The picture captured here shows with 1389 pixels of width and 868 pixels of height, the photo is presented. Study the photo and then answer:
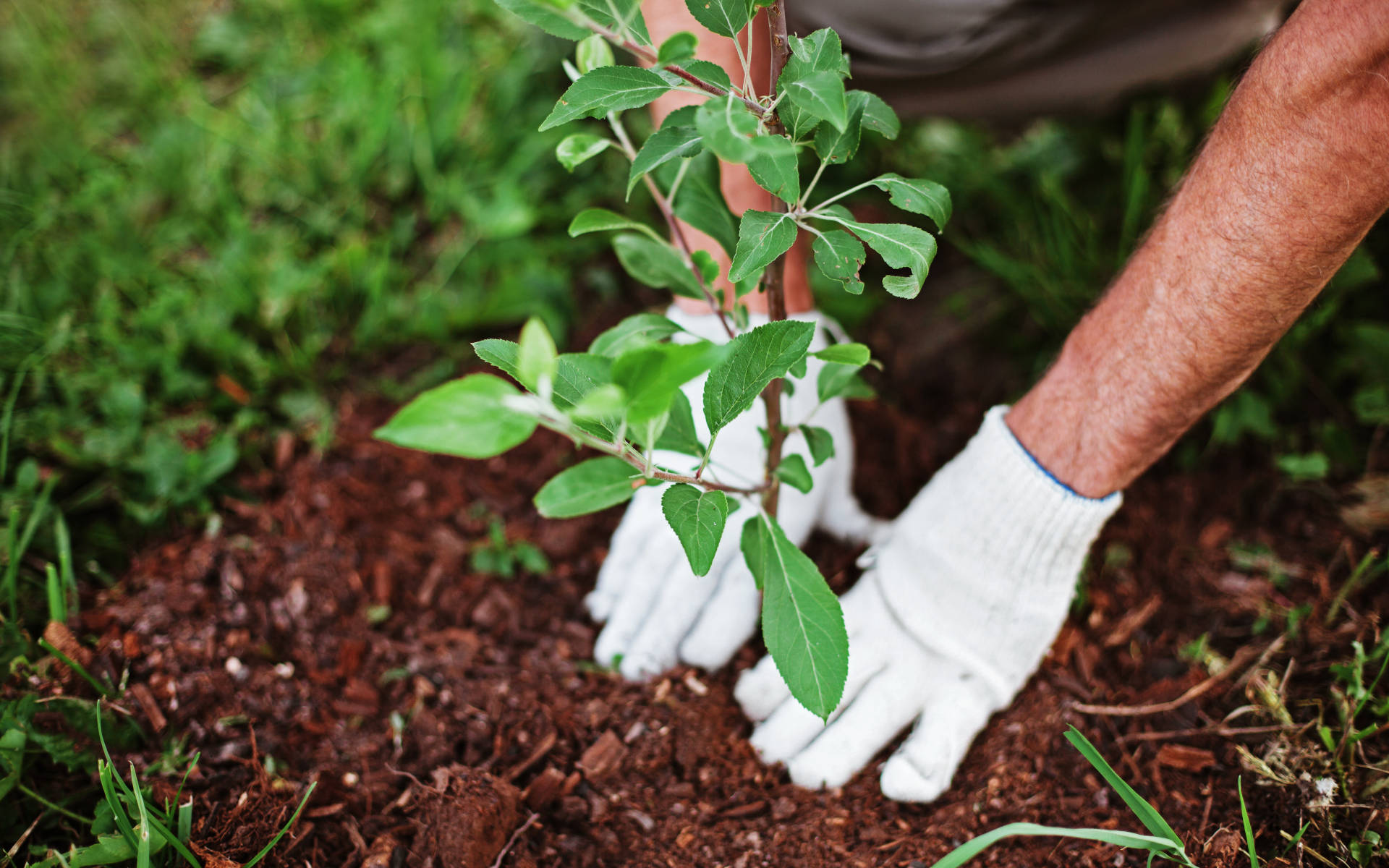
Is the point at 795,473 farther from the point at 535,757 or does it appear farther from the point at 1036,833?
the point at 535,757

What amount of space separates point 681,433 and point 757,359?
17 centimetres

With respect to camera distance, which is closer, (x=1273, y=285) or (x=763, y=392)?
(x=1273, y=285)

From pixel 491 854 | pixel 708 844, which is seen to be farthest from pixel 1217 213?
pixel 491 854

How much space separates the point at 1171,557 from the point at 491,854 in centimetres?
136

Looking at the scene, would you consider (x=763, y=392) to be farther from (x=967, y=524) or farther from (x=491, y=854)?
(x=491, y=854)

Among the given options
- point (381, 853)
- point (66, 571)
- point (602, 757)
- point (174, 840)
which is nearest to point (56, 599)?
point (66, 571)

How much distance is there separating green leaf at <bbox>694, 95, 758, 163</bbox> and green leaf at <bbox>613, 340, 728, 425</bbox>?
0.58 feet

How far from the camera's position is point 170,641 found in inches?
58.7

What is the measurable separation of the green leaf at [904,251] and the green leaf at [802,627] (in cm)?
35

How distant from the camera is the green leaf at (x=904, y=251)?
3.06 ft

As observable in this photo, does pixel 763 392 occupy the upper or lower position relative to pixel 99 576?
upper

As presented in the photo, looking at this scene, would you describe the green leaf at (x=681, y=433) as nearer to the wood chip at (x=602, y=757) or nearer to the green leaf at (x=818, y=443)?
the green leaf at (x=818, y=443)

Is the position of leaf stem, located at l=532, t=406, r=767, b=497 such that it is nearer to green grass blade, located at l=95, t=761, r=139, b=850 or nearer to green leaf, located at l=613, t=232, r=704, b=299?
green leaf, located at l=613, t=232, r=704, b=299

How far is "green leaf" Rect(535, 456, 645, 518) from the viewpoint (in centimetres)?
92
